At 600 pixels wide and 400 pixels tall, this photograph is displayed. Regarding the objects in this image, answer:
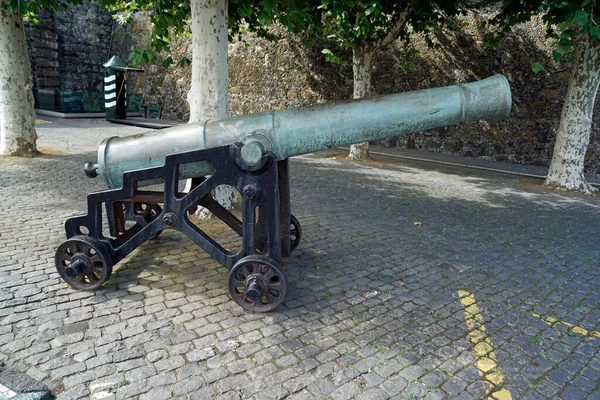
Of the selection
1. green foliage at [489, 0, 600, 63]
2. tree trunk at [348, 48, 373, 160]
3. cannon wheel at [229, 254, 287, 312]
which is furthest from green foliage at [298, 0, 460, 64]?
cannon wheel at [229, 254, 287, 312]

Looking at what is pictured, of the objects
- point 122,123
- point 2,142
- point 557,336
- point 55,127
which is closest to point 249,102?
Answer: point 122,123

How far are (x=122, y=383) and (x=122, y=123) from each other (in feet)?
54.0

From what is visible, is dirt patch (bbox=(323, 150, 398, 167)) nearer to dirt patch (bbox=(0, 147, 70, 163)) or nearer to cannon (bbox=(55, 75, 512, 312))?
dirt patch (bbox=(0, 147, 70, 163))

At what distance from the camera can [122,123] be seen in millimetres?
17500

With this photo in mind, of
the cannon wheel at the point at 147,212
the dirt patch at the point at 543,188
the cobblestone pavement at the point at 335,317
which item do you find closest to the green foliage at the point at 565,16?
the cobblestone pavement at the point at 335,317

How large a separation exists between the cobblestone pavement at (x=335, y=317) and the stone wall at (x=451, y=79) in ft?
21.8

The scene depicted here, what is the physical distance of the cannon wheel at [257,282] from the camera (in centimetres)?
343

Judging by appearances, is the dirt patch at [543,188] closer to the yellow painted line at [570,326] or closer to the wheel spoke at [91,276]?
the yellow painted line at [570,326]

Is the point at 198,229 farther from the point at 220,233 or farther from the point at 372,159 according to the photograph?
the point at 372,159

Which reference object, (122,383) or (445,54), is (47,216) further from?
(445,54)

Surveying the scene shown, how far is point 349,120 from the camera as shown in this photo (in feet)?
12.0

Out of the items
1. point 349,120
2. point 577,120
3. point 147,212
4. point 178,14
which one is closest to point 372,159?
point 577,120

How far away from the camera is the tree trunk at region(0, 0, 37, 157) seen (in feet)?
28.5

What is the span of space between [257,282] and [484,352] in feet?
5.40
